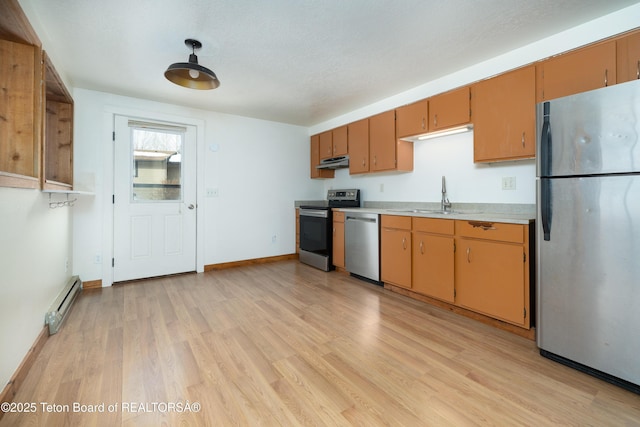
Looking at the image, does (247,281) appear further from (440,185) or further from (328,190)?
(440,185)

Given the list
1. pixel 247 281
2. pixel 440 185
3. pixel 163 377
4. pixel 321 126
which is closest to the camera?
pixel 163 377

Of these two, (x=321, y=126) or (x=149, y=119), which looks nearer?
(x=149, y=119)

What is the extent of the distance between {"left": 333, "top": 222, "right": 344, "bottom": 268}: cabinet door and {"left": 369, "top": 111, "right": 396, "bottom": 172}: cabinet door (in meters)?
0.92

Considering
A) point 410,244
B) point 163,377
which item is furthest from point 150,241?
point 410,244

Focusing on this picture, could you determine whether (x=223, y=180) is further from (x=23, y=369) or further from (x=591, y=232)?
(x=591, y=232)

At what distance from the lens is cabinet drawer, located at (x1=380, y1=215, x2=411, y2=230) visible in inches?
117

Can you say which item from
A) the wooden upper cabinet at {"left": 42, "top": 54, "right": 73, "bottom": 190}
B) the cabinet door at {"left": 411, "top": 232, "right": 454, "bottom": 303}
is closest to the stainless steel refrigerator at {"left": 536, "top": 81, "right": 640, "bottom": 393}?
the cabinet door at {"left": 411, "top": 232, "right": 454, "bottom": 303}

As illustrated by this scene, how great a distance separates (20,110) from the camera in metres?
1.85

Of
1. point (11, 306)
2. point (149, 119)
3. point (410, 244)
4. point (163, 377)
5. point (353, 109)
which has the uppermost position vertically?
point (353, 109)

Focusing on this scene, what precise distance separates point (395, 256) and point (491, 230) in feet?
3.45

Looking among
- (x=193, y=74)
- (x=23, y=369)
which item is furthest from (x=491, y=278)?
(x=23, y=369)

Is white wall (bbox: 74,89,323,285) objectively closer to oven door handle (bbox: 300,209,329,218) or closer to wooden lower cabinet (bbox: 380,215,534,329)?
oven door handle (bbox: 300,209,329,218)

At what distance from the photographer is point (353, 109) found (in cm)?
412

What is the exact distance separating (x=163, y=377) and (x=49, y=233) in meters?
1.65
